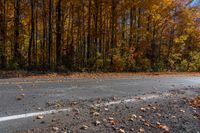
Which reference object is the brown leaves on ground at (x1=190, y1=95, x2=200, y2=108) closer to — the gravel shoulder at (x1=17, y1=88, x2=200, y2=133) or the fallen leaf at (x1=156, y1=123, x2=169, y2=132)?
the gravel shoulder at (x1=17, y1=88, x2=200, y2=133)

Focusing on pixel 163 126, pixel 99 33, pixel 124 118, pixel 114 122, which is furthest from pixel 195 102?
pixel 99 33

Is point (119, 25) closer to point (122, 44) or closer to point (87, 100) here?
point (122, 44)

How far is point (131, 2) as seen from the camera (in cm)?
2769

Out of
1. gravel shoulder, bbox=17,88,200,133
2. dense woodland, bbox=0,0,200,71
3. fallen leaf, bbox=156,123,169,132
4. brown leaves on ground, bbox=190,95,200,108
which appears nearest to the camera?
gravel shoulder, bbox=17,88,200,133

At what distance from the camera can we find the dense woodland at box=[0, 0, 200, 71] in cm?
2464

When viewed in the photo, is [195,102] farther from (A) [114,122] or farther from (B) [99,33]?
(B) [99,33]

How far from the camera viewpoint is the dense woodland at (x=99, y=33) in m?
24.6

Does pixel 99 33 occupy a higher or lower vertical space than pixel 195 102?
higher

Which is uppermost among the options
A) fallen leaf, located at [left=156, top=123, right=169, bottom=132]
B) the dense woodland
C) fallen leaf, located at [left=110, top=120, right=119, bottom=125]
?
the dense woodland

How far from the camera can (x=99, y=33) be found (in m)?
29.3

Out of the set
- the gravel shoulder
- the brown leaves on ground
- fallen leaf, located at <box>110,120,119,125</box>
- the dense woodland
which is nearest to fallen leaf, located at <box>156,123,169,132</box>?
the gravel shoulder

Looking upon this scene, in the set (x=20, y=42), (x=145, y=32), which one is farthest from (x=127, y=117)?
(x=145, y=32)

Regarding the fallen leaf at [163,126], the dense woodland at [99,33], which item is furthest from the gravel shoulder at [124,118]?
the dense woodland at [99,33]

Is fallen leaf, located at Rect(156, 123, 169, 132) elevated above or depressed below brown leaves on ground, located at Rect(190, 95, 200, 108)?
below
